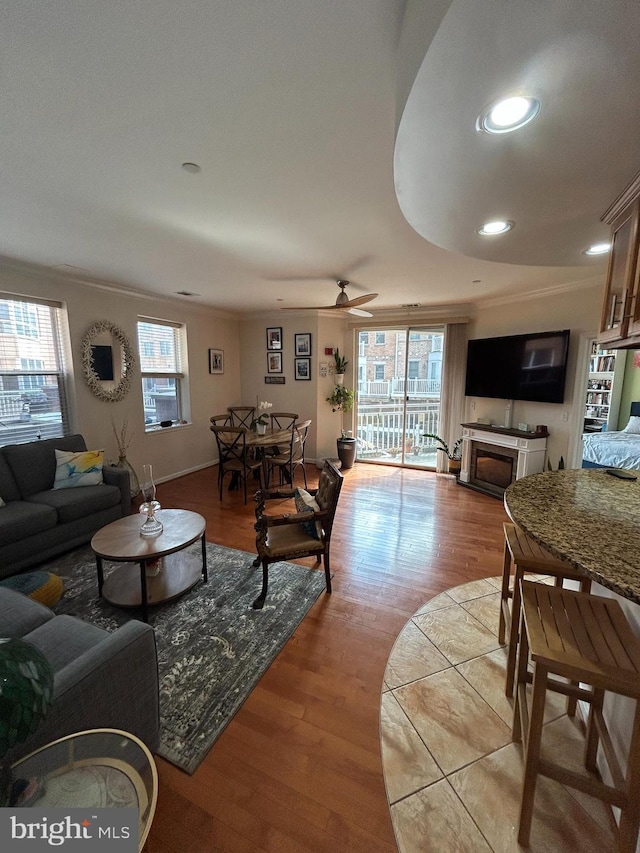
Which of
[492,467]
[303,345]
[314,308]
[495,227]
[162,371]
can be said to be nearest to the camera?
[495,227]

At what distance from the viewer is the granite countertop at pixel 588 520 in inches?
36.5

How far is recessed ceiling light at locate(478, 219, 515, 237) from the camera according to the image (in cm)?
175

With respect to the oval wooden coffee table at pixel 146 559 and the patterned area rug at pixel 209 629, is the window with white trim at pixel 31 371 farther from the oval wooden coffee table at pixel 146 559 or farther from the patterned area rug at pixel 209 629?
the oval wooden coffee table at pixel 146 559

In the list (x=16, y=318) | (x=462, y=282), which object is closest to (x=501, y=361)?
(x=462, y=282)

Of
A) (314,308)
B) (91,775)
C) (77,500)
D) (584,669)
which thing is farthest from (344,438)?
(91,775)

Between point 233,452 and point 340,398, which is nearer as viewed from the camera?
point 233,452

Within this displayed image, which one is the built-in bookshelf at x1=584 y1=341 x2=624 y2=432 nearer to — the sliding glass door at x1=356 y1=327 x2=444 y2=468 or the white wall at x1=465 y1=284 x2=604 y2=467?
the white wall at x1=465 y1=284 x2=604 y2=467

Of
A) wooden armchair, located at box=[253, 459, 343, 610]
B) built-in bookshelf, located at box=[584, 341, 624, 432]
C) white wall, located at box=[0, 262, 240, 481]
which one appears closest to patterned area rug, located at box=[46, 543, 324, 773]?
wooden armchair, located at box=[253, 459, 343, 610]

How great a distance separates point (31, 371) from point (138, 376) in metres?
1.16

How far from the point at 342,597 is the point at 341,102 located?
2720 mm

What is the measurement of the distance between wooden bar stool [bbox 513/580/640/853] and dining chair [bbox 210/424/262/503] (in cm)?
335

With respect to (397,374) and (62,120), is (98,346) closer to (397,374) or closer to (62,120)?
(62,120)

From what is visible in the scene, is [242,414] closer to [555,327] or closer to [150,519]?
[150,519]

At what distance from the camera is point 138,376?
4457mm
